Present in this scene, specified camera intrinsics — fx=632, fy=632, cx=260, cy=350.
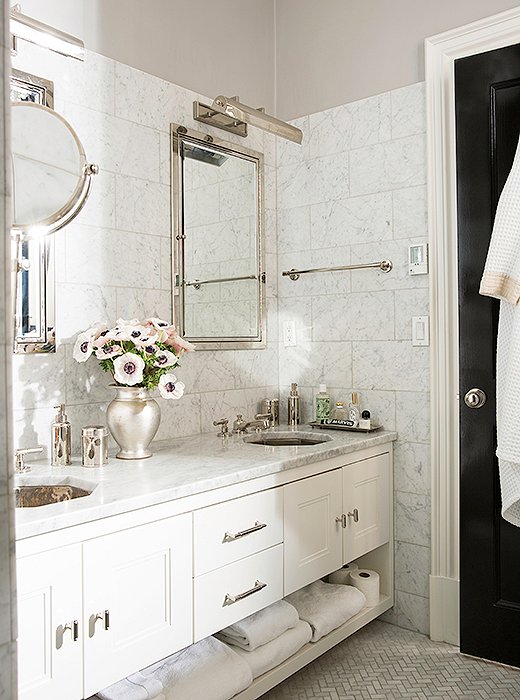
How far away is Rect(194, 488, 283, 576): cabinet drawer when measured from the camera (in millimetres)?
1721

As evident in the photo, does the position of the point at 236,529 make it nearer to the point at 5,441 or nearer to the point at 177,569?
the point at 177,569

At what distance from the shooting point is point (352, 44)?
2697 mm

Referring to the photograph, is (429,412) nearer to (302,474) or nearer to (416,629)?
(302,474)

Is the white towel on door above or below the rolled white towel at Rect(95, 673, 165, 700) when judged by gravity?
above

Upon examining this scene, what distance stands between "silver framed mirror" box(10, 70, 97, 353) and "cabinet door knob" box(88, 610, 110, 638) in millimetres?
850

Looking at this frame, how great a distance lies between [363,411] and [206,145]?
4.18 ft

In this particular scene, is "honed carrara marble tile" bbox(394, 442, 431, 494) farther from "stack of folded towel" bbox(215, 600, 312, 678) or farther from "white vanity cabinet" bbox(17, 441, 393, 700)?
"stack of folded towel" bbox(215, 600, 312, 678)

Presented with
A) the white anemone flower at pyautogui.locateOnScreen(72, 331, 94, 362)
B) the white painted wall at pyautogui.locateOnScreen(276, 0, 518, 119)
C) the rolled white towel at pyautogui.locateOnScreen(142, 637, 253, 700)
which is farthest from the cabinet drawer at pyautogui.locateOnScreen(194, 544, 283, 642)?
the white painted wall at pyautogui.locateOnScreen(276, 0, 518, 119)

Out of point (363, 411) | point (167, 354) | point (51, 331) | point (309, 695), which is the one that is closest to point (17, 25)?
point (51, 331)

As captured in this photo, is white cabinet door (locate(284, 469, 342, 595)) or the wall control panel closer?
white cabinet door (locate(284, 469, 342, 595))

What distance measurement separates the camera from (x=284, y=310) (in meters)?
2.93

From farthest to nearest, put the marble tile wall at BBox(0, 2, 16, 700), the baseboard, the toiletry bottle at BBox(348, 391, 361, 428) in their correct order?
the toiletry bottle at BBox(348, 391, 361, 428) → the baseboard → the marble tile wall at BBox(0, 2, 16, 700)

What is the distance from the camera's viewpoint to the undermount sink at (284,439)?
2559 mm

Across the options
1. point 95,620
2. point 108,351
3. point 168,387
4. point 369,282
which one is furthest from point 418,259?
point 95,620
